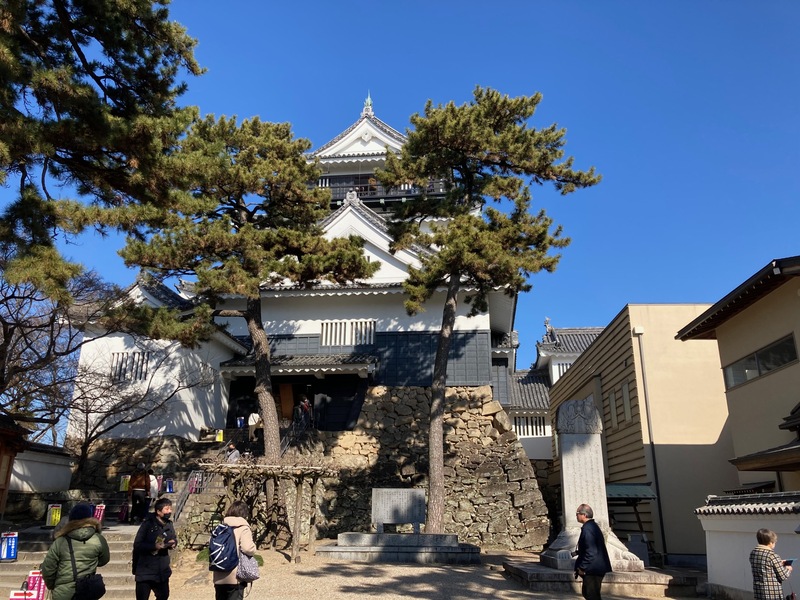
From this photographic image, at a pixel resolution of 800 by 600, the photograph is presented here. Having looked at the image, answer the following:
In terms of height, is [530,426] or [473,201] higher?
[473,201]

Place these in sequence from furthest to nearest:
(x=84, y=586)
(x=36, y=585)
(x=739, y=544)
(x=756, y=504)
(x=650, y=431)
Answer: (x=650, y=431)
(x=739, y=544)
(x=756, y=504)
(x=36, y=585)
(x=84, y=586)

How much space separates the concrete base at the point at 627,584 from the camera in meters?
9.16

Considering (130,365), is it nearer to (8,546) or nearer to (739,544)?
(8,546)

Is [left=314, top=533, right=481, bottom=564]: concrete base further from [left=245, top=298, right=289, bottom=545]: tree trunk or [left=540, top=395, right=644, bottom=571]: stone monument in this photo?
[left=540, top=395, right=644, bottom=571]: stone monument

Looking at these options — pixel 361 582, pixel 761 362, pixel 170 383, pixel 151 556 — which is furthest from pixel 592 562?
pixel 170 383

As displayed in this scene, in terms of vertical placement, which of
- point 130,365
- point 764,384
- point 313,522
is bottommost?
point 313,522

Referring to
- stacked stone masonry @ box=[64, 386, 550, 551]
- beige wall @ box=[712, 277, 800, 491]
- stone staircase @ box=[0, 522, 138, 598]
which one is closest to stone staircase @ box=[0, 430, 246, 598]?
stone staircase @ box=[0, 522, 138, 598]

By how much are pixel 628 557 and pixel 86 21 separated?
39.2ft

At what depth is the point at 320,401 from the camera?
1967 centimetres

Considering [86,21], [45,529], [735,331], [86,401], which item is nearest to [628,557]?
[735,331]

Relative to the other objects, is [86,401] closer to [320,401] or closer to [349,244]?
[320,401]

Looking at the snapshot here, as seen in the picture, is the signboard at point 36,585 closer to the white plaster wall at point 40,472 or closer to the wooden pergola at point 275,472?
the wooden pergola at point 275,472

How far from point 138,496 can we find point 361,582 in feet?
20.6

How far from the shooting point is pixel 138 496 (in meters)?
13.4
